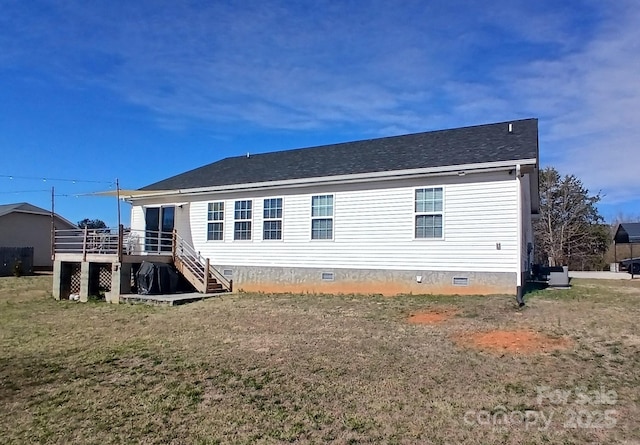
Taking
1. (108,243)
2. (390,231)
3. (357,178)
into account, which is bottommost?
(108,243)

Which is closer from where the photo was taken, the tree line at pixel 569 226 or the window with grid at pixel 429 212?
the window with grid at pixel 429 212

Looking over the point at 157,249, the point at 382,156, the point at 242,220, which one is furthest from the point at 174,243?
the point at 382,156

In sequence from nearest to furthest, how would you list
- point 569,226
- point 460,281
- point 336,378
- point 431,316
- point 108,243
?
point 336,378, point 431,316, point 460,281, point 108,243, point 569,226

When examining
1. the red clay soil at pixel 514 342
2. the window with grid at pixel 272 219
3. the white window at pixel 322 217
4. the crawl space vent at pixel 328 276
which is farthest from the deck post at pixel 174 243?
the red clay soil at pixel 514 342

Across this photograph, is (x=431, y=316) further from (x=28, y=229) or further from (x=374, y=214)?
(x=28, y=229)

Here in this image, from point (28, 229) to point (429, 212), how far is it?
27.3 metres

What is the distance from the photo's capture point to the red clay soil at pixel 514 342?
6389 mm

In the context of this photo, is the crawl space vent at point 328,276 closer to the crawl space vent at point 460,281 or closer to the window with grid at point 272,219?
the window with grid at point 272,219

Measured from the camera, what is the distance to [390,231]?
42.0 ft

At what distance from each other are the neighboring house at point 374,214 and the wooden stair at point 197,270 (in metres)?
0.31

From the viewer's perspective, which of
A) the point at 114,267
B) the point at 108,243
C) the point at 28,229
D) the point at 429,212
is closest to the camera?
the point at 429,212

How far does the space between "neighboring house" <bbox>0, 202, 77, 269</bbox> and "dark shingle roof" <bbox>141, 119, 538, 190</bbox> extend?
49.2 feet

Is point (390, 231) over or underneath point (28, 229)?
underneath

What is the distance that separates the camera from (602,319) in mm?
8234
